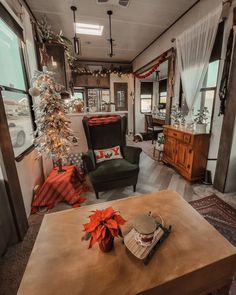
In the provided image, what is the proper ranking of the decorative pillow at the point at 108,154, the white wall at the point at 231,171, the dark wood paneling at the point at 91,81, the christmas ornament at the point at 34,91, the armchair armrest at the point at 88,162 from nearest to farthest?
the christmas ornament at the point at 34,91 < the white wall at the point at 231,171 < the armchair armrest at the point at 88,162 < the decorative pillow at the point at 108,154 < the dark wood paneling at the point at 91,81

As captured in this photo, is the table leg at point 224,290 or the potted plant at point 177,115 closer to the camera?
the table leg at point 224,290

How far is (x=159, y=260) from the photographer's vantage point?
876 millimetres

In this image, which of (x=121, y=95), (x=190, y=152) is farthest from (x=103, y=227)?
(x=121, y=95)

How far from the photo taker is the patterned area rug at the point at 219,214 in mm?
1594

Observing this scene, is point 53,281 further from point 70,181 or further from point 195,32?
point 195,32

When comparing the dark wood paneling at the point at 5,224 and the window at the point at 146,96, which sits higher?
the window at the point at 146,96

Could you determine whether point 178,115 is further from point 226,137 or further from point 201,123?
point 226,137

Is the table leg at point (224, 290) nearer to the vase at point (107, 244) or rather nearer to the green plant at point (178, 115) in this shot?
the vase at point (107, 244)

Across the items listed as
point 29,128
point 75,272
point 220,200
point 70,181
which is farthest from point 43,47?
point 220,200

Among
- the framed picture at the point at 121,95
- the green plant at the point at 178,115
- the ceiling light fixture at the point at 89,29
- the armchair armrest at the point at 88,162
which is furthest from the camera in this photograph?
the framed picture at the point at 121,95

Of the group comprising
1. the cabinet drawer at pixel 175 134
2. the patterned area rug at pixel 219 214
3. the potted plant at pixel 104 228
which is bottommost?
the patterned area rug at pixel 219 214

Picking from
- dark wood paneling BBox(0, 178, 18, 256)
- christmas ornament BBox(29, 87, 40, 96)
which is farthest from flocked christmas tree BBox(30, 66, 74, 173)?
dark wood paneling BBox(0, 178, 18, 256)

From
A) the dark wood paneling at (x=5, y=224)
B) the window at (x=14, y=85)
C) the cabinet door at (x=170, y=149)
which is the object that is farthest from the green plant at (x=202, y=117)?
the dark wood paneling at (x=5, y=224)

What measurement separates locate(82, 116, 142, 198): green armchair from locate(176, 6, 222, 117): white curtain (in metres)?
1.29
